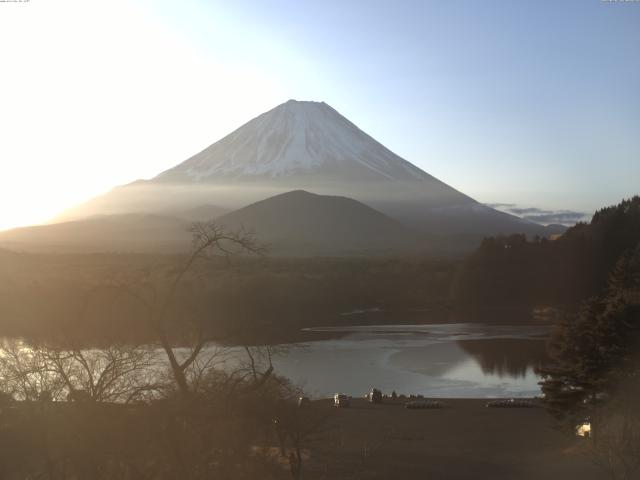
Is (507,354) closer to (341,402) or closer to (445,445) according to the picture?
(341,402)

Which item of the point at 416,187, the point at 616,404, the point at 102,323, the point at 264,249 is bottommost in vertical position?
the point at 616,404

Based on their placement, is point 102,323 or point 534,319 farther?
point 534,319

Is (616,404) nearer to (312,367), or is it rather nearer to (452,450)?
(452,450)

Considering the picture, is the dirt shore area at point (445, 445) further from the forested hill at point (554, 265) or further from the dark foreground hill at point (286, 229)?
the dark foreground hill at point (286, 229)

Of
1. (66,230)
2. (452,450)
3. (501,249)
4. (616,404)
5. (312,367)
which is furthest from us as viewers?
(66,230)

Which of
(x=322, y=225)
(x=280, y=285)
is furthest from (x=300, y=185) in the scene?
(x=280, y=285)

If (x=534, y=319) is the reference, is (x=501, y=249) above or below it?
above

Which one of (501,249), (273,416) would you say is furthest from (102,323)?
(501,249)
